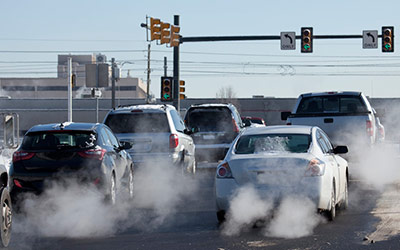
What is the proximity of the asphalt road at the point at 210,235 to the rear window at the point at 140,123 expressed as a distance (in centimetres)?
388

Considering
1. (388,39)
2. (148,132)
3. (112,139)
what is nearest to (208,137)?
(148,132)

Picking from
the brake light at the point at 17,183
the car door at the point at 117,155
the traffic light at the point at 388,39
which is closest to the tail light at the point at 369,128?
the car door at the point at 117,155

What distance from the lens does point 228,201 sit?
11125mm

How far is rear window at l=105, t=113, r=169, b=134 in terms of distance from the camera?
1731 centimetres

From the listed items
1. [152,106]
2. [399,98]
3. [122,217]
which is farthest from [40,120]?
[122,217]

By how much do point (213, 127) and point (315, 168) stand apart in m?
11.9

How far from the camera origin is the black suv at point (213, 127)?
22453 millimetres

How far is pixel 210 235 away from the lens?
10586 millimetres

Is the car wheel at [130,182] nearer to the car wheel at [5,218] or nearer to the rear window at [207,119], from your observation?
the car wheel at [5,218]

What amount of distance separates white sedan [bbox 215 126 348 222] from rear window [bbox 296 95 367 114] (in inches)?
321

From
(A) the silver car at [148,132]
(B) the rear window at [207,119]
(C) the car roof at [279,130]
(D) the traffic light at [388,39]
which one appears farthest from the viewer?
(D) the traffic light at [388,39]

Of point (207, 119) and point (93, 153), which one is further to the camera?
point (207, 119)

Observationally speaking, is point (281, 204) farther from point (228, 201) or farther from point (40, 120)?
point (40, 120)

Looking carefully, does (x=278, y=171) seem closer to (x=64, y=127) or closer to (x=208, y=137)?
(x=64, y=127)
